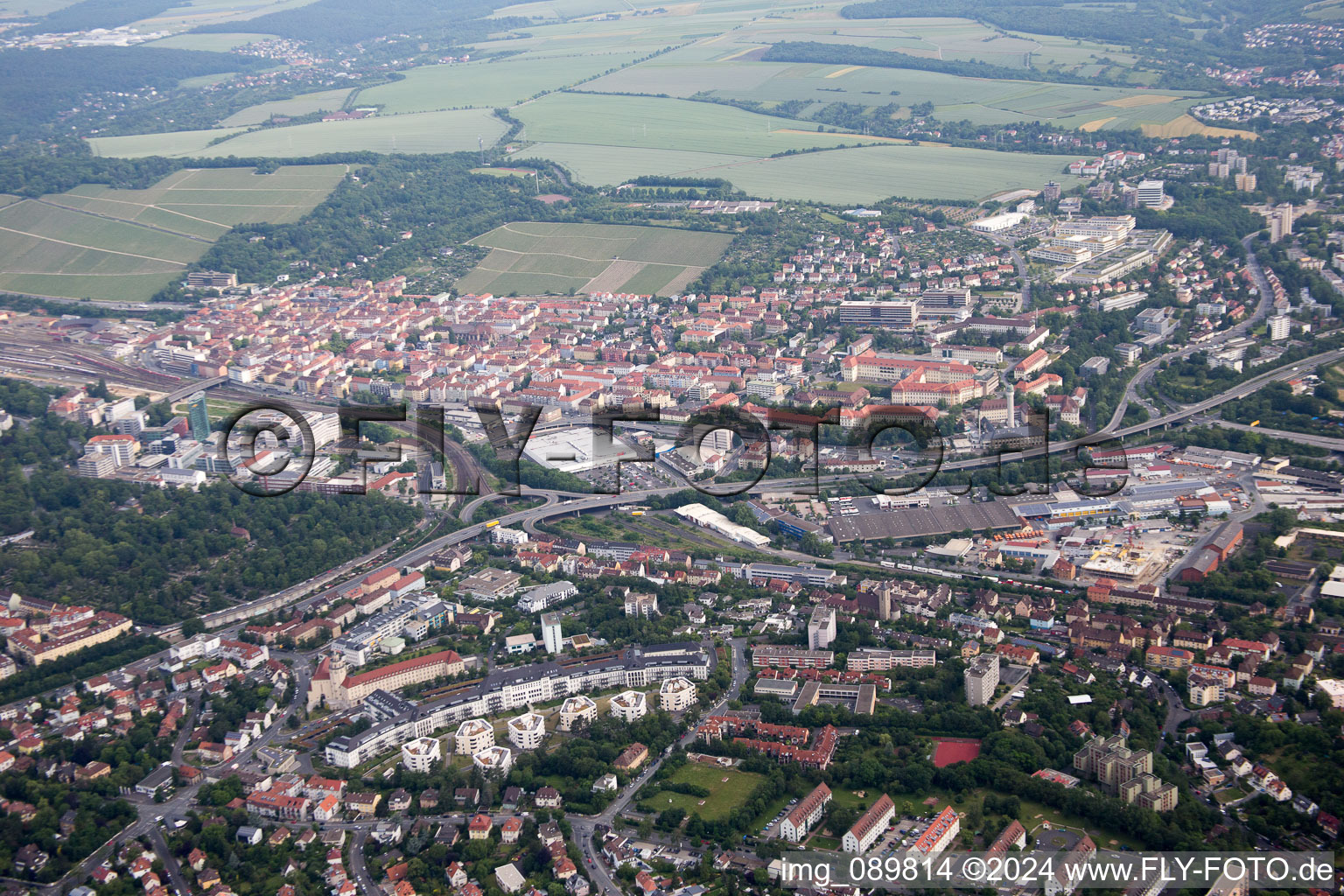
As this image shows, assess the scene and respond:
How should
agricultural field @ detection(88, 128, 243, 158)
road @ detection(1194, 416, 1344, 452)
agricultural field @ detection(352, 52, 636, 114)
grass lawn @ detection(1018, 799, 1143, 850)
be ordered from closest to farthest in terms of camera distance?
grass lawn @ detection(1018, 799, 1143, 850) → road @ detection(1194, 416, 1344, 452) → agricultural field @ detection(88, 128, 243, 158) → agricultural field @ detection(352, 52, 636, 114)

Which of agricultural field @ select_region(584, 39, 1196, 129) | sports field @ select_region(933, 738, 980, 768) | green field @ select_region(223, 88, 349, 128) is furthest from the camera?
green field @ select_region(223, 88, 349, 128)

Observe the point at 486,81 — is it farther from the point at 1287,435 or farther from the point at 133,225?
the point at 1287,435

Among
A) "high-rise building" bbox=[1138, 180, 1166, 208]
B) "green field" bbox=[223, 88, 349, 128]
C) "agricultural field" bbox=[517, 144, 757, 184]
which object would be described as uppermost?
"green field" bbox=[223, 88, 349, 128]

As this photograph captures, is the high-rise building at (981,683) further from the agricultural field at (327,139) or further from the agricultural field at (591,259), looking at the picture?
the agricultural field at (327,139)

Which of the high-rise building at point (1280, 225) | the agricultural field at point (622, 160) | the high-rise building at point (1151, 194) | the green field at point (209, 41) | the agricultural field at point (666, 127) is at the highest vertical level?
the green field at point (209, 41)

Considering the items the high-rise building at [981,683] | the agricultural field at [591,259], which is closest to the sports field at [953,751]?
the high-rise building at [981,683]

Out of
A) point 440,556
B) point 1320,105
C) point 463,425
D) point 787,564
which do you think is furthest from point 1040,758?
point 1320,105

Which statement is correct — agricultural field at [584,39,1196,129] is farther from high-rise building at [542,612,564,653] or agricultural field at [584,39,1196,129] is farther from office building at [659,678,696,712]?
office building at [659,678,696,712]

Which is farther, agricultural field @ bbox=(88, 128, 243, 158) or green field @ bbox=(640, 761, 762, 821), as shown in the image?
agricultural field @ bbox=(88, 128, 243, 158)

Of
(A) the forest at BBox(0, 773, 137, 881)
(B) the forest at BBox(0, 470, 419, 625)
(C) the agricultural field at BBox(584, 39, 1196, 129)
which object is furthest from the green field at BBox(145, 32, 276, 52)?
(A) the forest at BBox(0, 773, 137, 881)
